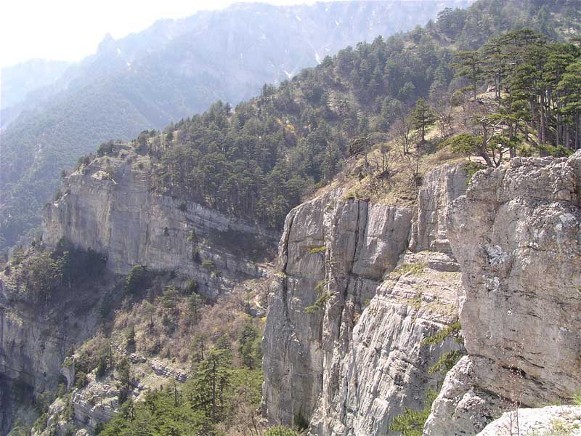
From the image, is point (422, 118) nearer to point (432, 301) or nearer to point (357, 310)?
point (357, 310)

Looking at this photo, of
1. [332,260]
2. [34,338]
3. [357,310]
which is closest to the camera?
[357,310]

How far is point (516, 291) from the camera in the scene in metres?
12.2

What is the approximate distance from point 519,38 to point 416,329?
3349cm

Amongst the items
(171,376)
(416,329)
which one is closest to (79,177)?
(171,376)

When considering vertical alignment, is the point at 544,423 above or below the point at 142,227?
below

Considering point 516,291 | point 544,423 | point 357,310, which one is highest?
point 516,291

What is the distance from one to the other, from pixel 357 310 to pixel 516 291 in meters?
16.1

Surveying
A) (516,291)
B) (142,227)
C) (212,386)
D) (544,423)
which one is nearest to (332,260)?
(212,386)

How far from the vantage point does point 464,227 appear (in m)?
13.2

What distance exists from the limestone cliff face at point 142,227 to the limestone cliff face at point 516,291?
2018 inches

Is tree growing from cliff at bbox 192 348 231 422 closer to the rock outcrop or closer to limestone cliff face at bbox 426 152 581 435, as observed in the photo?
limestone cliff face at bbox 426 152 581 435

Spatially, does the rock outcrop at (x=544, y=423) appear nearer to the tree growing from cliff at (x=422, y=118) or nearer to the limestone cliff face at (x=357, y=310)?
the limestone cliff face at (x=357, y=310)

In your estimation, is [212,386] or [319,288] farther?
[212,386]

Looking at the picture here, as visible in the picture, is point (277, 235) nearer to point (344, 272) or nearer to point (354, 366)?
point (344, 272)
